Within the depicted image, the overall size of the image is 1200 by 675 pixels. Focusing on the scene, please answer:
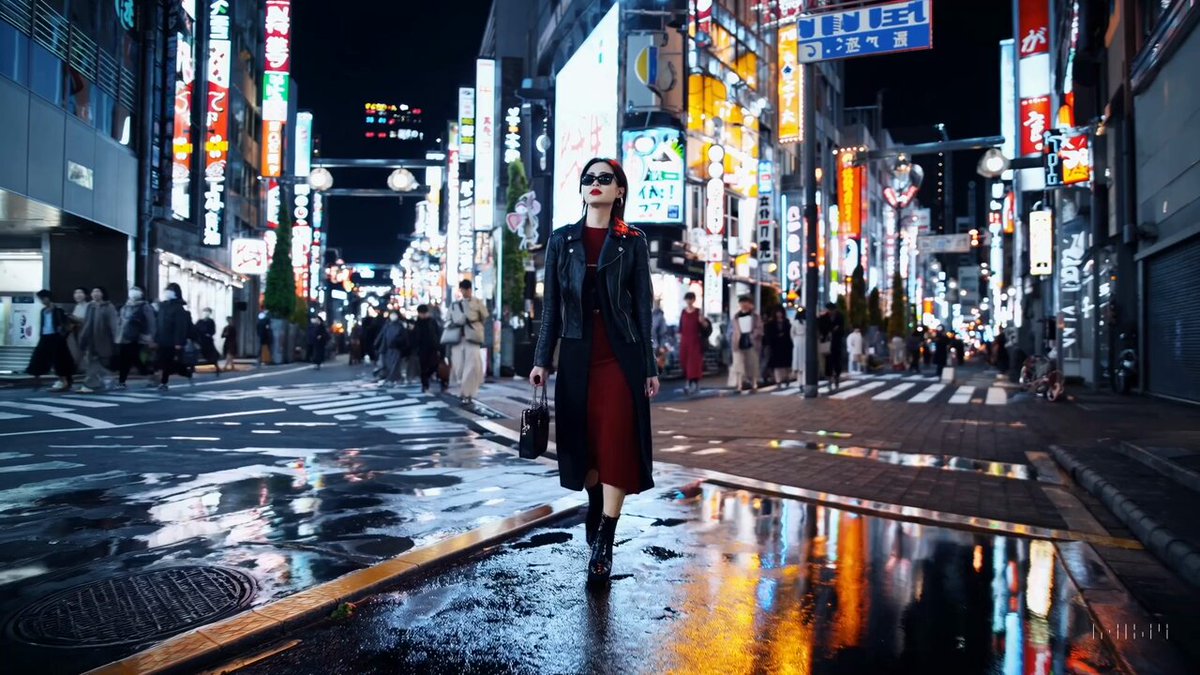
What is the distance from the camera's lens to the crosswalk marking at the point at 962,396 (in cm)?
1669

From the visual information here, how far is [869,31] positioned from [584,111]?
1595 centimetres

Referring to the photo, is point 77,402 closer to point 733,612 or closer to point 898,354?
point 733,612

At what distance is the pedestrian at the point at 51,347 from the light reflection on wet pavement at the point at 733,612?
45.4 feet

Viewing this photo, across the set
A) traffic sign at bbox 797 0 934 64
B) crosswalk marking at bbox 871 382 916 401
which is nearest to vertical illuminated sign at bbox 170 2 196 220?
traffic sign at bbox 797 0 934 64

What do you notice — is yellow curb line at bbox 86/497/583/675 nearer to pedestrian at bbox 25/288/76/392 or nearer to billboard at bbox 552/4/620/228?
pedestrian at bbox 25/288/76/392

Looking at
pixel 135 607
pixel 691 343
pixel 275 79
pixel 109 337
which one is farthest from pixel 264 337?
pixel 135 607

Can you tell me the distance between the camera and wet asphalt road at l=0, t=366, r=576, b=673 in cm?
371

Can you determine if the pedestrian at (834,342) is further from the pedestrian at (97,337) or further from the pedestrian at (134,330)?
the pedestrian at (97,337)

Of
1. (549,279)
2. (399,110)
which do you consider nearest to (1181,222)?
(549,279)

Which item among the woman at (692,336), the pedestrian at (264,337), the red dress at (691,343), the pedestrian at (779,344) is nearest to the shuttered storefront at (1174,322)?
the pedestrian at (779,344)

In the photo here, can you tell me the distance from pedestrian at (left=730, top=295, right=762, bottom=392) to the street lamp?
23.1ft

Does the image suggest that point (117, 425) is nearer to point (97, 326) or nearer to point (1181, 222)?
point (97, 326)

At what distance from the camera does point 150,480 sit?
20.1 feet

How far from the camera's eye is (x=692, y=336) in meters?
17.2
